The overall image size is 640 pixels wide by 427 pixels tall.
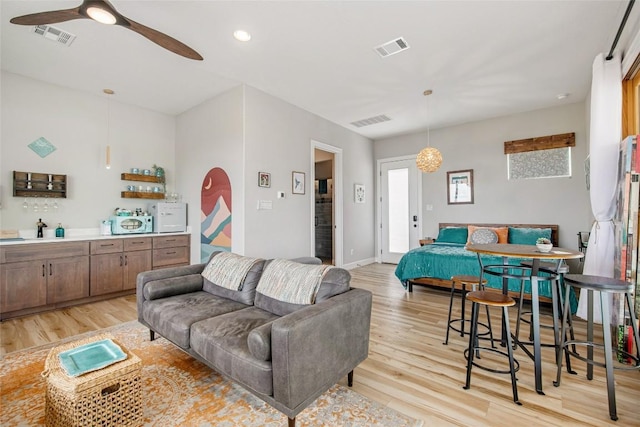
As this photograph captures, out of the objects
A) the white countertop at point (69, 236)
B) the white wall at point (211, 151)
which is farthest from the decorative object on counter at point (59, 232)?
the white wall at point (211, 151)

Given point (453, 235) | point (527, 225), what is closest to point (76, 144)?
point (453, 235)

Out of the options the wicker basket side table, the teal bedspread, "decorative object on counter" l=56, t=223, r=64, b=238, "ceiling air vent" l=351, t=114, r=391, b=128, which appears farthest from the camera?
"ceiling air vent" l=351, t=114, r=391, b=128

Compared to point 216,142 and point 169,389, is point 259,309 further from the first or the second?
point 216,142

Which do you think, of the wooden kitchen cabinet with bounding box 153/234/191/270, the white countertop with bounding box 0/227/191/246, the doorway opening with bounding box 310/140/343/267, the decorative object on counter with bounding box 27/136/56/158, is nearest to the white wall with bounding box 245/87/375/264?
the doorway opening with bounding box 310/140/343/267

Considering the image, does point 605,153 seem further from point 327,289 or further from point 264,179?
point 264,179

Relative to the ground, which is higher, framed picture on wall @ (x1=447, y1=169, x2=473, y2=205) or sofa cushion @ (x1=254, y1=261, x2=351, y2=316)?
framed picture on wall @ (x1=447, y1=169, x2=473, y2=205)

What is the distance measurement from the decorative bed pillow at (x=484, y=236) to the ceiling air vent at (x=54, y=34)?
5.77m

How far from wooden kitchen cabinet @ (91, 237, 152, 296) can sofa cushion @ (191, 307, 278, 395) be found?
2.77m

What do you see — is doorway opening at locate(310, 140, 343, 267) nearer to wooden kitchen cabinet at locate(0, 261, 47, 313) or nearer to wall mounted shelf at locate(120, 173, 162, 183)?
wall mounted shelf at locate(120, 173, 162, 183)

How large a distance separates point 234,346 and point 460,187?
17.4 ft

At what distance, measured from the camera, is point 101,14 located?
6.18ft

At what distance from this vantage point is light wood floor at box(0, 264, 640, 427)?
173 cm

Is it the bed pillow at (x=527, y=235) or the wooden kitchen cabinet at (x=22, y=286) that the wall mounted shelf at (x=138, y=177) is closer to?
the wooden kitchen cabinet at (x=22, y=286)

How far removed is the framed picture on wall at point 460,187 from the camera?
5.59 meters
